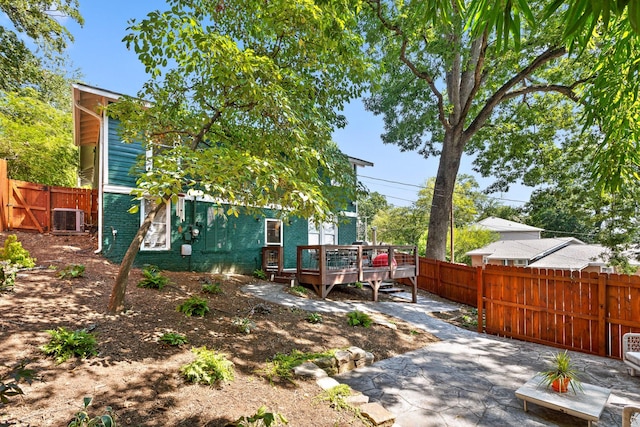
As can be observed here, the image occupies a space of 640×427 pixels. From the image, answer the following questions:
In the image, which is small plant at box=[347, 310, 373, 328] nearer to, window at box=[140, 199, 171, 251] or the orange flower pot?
the orange flower pot

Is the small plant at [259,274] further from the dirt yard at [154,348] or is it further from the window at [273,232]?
the dirt yard at [154,348]

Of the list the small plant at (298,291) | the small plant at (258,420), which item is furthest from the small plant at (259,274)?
the small plant at (258,420)

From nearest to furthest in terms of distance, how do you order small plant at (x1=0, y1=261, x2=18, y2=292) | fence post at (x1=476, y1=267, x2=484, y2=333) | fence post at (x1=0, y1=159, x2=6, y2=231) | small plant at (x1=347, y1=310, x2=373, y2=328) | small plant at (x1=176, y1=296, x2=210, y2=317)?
1. small plant at (x1=0, y1=261, x2=18, y2=292)
2. small plant at (x1=176, y1=296, x2=210, y2=317)
3. small plant at (x1=347, y1=310, x2=373, y2=328)
4. fence post at (x1=476, y1=267, x2=484, y2=333)
5. fence post at (x1=0, y1=159, x2=6, y2=231)

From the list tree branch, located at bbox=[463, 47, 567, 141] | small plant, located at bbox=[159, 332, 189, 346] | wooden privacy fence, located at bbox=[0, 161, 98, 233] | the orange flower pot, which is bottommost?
the orange flower pot

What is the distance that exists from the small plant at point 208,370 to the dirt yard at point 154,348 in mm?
91

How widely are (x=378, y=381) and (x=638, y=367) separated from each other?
12.1 feet

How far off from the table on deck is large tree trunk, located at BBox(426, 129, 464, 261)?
9.24 metres

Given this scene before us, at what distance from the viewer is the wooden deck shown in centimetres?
911

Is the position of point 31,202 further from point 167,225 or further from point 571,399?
point 571,399

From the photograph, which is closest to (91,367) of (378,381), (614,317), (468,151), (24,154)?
(378,381)

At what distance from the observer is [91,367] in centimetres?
348

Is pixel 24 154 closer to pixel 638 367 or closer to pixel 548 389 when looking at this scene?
pixel 548 389

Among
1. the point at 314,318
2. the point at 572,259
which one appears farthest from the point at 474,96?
the point at 572,259

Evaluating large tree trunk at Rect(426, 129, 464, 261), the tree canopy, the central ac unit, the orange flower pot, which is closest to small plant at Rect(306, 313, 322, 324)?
the orange flower pot
